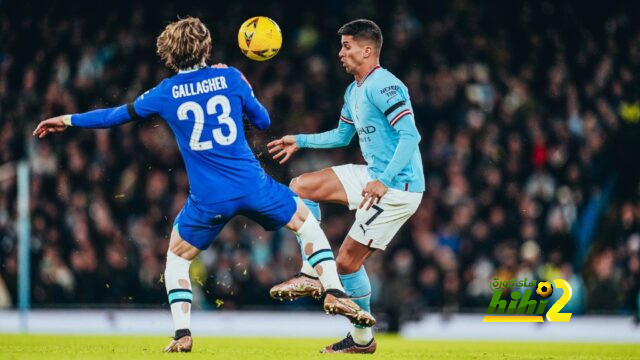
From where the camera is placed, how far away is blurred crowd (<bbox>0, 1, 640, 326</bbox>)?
15.1 m

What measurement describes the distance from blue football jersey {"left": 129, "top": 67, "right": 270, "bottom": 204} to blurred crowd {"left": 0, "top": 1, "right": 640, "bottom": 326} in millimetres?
6255

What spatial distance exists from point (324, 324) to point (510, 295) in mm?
2425

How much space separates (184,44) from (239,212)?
1200mm

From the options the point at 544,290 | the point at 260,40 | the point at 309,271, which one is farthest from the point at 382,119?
the point at 544,290

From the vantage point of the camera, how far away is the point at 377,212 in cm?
870

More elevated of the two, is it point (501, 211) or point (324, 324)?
point (501, 211)

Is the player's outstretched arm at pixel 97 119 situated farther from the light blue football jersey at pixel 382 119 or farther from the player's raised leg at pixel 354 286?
the player's raised leg at pixel 354 286

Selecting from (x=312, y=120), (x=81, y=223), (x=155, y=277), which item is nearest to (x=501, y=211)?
(x=312, y=120)

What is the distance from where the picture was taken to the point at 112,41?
61.4ft

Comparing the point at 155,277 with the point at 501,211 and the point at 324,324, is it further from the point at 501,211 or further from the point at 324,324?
the point at 501,211

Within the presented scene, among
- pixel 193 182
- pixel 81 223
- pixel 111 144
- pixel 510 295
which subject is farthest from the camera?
pixel 111 144

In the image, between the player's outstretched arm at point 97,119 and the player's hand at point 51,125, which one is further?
the player's hand at point 51,125

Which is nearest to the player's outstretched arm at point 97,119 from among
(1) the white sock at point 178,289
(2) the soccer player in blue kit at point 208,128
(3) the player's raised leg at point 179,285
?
(2) the soccer player in blue kit at point 208,128

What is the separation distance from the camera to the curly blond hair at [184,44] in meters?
7.77
